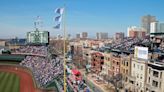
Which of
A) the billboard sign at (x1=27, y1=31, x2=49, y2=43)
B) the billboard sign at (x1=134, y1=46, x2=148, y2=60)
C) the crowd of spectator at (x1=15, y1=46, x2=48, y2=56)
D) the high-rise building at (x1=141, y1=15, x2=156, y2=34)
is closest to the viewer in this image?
the billboard sign at (x1=134, y1=46, x2=148, y2=60)

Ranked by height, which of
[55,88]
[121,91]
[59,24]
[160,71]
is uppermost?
[59,24]

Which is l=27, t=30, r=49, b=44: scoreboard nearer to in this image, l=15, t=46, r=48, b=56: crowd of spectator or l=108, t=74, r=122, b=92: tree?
l=15, t=46, r=48, b=56: crowd of spectator

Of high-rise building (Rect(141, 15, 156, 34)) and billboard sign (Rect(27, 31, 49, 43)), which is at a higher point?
high-rise building (Rect(141, 15, 156, 34))

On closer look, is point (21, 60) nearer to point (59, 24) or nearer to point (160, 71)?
point (160, 71)

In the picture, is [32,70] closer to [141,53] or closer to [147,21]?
[141,53]

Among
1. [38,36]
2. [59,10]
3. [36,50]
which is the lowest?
[36,50]

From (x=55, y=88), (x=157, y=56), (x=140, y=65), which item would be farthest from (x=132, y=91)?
(x=55, y=88)

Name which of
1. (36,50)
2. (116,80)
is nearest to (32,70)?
(36,50)

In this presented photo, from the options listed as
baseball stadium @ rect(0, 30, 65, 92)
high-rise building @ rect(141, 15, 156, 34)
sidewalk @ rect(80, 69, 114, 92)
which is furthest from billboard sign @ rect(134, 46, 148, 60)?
high-rise building @ rect(141, 15, 156, 34)
